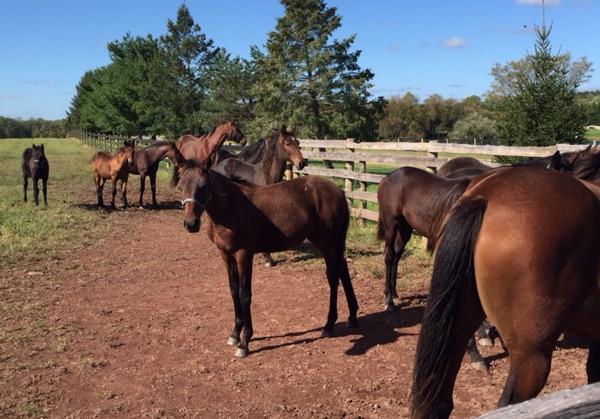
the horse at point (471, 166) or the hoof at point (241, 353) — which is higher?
the horse at point (471, 166)

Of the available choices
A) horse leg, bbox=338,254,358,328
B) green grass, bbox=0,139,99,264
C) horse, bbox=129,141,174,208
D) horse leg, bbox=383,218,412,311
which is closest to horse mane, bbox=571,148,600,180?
horse leg, bbox=383,218,412,311

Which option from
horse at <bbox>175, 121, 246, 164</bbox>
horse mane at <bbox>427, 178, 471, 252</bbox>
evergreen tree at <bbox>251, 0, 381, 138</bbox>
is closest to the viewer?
horse mane at <bbox>427, 178, 471, 252</bbox>

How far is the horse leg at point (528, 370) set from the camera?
226 centimetres

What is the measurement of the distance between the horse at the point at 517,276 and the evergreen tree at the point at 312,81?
28.8 meters

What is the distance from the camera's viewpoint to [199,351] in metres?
5.03

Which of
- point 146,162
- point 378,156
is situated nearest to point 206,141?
point 146,162

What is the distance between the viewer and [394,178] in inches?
243

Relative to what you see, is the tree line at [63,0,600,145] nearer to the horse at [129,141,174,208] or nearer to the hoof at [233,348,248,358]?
the horse at [129,141,174,208]

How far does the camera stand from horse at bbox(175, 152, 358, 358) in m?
4.87

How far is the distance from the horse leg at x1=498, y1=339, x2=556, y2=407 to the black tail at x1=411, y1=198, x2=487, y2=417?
1.06ft

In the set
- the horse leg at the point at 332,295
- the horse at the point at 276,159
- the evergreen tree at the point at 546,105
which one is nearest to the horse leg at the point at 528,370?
the horse leg at the point at 332,295

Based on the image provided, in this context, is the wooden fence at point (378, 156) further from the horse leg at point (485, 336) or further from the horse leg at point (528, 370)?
the horse leg at point (528, 370)

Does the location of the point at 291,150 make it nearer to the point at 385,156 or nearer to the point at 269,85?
the point at 385,156

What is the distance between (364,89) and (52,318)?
2868 cm
